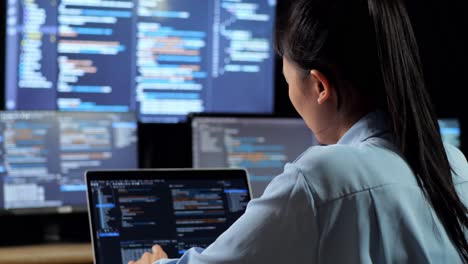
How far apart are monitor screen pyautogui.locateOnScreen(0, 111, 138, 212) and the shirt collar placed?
1.14 m

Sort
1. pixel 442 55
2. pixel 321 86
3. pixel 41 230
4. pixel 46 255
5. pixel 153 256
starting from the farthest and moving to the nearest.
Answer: pixel 442 55 < pixel 41 230 < pixel 46 255 < pixel 153 256 < pixel 321 86

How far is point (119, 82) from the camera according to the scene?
248cm

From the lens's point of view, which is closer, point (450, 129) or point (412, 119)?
point (412, 119)

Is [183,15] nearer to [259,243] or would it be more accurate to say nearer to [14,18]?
[14,18]

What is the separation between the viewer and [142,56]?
99.2 inches

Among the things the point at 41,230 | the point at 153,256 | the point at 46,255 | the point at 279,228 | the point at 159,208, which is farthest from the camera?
the point at 41,230

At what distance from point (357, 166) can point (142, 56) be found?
155cm

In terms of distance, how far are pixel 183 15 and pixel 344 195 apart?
5.32 ft

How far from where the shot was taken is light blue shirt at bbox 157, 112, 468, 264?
104 cm

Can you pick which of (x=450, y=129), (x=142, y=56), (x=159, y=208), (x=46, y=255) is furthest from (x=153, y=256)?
(x=450, y=129)

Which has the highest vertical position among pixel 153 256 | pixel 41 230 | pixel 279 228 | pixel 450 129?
pixel 279 228

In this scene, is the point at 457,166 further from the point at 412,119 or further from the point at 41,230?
the point at 41,230

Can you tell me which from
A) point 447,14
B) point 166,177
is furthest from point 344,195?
point 447,14

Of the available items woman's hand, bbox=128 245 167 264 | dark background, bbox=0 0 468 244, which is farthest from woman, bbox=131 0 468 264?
dark background, bbox=0 0 468 244
